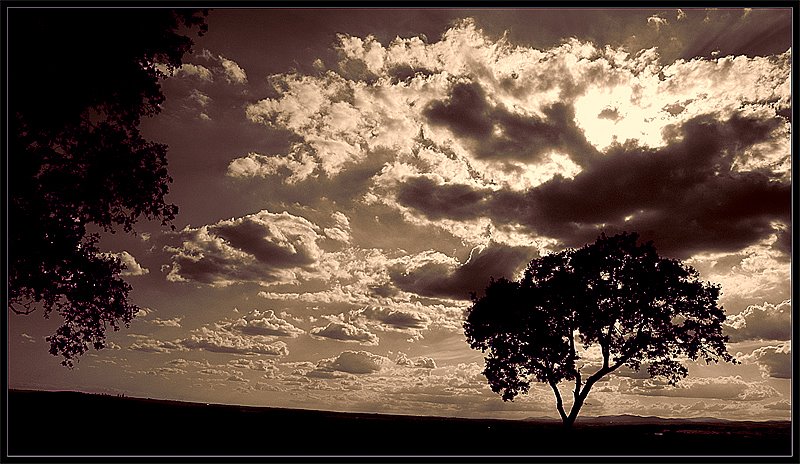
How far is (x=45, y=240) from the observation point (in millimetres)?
24594

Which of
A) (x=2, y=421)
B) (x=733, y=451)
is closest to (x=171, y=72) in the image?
(x=2, y=421)

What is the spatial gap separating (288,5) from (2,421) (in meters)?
16.8

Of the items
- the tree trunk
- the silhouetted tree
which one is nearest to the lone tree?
the tree trunk

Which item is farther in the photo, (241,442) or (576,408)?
(576,408)

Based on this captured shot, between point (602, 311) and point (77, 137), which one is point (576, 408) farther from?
point (77, 137)

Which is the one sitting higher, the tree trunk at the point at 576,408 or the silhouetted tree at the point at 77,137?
the silhouetted tree at the point at 77,137

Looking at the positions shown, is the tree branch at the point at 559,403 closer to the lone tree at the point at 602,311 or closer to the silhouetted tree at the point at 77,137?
the lone tree at the point at 602,311

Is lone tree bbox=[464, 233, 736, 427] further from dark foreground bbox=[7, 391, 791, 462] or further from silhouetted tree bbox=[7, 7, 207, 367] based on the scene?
silhouetted tree bbox=[7, 7, 207, 367]

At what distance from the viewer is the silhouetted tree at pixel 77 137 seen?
21.3 metres

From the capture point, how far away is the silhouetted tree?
838 inches

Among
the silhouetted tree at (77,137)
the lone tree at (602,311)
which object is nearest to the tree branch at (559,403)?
the lone tree at (602,311)

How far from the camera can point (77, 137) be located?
24.0 m

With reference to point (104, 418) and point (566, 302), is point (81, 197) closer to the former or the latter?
point (104, 418)

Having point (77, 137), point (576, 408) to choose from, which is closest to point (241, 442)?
point (77, 137)
